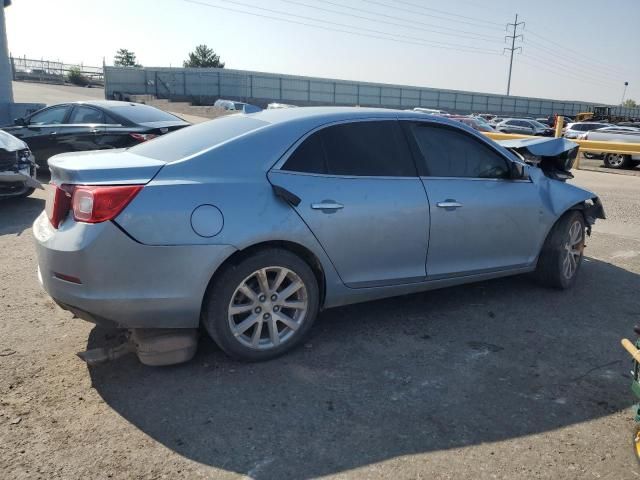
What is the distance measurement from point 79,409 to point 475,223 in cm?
306

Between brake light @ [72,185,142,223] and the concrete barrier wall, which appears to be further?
the concrete barrier wall

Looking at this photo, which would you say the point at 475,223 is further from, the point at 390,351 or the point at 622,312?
the point at 622,312

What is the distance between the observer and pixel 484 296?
5059mm

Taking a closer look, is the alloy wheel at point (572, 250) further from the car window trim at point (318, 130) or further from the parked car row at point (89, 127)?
the parked car row at point (89, 127)

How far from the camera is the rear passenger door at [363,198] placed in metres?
3.70

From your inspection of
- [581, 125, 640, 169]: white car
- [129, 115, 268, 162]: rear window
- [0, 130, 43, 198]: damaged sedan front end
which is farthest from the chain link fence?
[129, 115, 268, 162]: rear window

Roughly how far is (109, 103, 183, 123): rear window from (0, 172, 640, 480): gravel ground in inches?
219

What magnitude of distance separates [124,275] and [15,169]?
5.74 metres

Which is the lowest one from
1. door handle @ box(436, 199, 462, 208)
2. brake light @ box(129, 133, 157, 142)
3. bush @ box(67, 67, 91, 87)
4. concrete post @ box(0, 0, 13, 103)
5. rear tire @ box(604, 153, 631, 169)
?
rear tire @ box(604, 153, 631, 169)

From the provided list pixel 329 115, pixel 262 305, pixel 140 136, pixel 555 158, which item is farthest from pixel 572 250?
pixel 140 136

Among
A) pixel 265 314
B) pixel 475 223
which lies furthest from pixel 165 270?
pixel 475 223

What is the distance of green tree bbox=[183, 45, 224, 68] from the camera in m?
84.8

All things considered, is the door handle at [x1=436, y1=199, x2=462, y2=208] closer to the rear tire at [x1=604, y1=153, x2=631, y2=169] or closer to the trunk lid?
the trunk lid

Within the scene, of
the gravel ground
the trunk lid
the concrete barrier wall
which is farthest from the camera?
the concrete barrier wall
